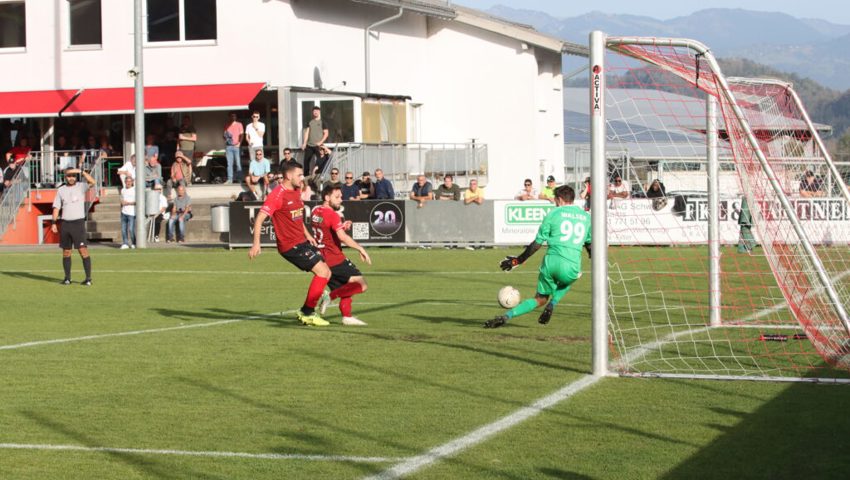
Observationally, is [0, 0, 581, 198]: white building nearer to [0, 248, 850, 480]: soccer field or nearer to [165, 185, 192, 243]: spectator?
[165, 185, 192, 243]: spectator

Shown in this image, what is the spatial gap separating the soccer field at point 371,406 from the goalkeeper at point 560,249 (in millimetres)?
383

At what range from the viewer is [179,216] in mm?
33469

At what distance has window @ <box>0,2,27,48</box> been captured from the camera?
1591 inches

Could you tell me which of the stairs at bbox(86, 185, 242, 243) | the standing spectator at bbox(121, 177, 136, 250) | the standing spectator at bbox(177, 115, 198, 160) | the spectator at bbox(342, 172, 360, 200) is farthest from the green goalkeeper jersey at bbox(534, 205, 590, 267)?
the standing spectator at bbox(177, 115, 198, 160)

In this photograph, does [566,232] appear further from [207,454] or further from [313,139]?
[313,139]

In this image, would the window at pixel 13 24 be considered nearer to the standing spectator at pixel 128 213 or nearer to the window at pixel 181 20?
the window at pixel 181 20

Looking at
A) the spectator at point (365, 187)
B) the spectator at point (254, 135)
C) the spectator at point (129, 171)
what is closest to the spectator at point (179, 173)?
the spectator at point (129, 171)

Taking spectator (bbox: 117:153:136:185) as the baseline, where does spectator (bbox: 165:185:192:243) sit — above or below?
below

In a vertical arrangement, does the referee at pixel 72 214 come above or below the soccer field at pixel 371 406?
above

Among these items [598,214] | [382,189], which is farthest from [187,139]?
[598,214]

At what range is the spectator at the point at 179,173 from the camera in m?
34.9

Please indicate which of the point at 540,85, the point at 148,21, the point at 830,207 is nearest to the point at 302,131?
the point at 148,21

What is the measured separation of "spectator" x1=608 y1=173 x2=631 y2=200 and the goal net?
0.03 metres

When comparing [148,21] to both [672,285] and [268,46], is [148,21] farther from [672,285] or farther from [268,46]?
[672,285]
